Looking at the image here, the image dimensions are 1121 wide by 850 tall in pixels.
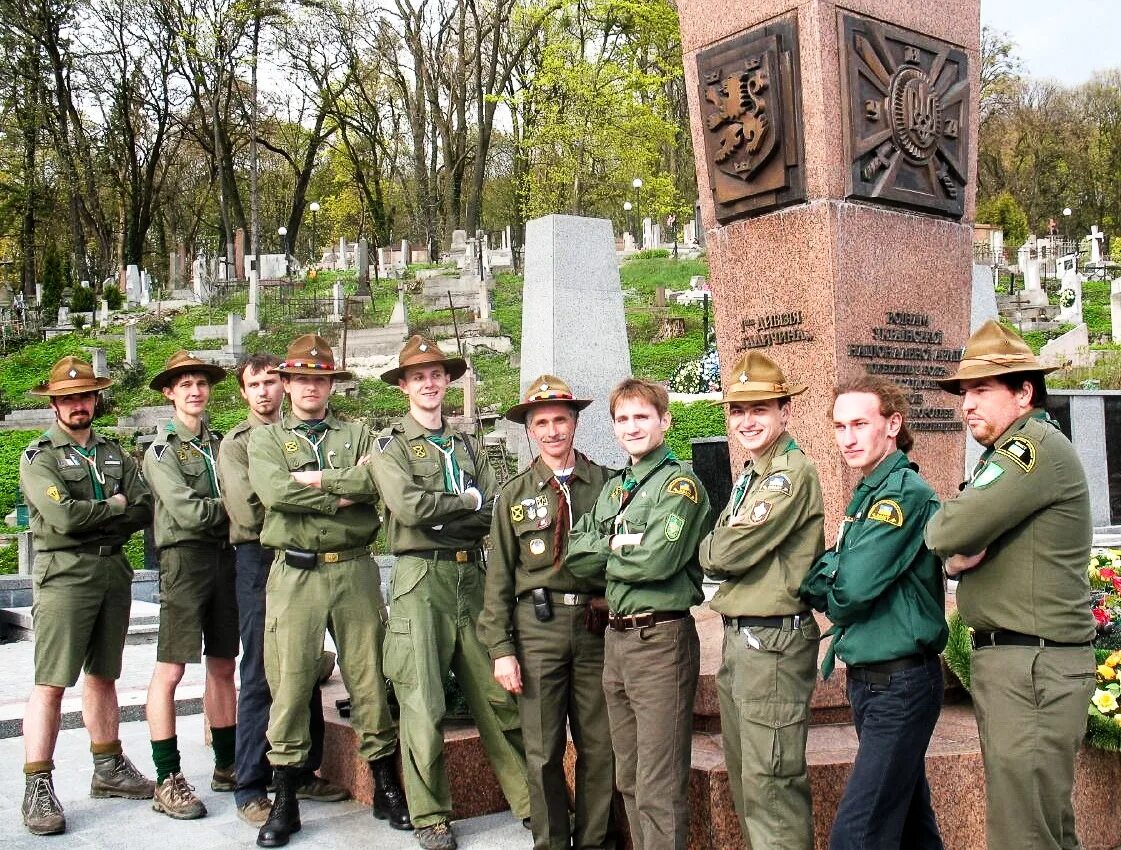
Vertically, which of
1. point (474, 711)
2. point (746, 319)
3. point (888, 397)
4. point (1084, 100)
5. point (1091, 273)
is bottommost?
point (474, 711)

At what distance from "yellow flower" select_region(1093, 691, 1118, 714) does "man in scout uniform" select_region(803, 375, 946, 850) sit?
4.07ft

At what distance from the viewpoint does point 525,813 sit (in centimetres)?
501

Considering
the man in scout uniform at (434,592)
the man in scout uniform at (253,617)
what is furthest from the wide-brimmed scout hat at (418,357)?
the man in scout uniform at (253,617)

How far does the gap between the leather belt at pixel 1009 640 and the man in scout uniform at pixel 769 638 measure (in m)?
0.52

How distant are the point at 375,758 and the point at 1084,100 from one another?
212ft

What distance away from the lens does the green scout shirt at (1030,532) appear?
3.27 metres

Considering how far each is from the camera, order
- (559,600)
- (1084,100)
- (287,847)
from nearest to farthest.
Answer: (559,600) → (287,847) → (1084,100)

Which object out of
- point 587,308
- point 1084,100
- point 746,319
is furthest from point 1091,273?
point 746,319

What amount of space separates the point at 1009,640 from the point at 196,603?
3799 mm

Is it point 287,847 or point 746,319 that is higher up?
point 746,319

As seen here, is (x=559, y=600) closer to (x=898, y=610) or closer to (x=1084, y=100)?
(x=898, y=610)

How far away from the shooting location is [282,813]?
4988 millimetres

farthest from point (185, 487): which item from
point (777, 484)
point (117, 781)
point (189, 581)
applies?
point (777, 484)

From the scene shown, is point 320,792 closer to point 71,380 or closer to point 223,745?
Answer: point 223,745
